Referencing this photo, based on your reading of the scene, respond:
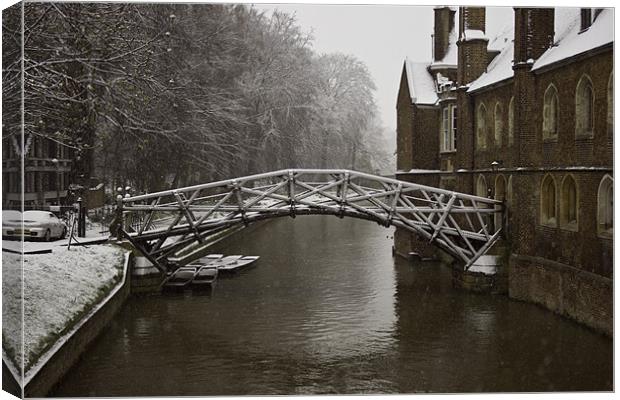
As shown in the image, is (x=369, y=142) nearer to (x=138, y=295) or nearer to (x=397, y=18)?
(x=397, y=18)

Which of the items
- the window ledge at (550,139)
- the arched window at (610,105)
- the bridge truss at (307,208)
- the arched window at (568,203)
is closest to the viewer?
the arched window at (610,105)

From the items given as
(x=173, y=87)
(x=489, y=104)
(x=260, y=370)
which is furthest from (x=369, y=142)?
(x=260, y=370)

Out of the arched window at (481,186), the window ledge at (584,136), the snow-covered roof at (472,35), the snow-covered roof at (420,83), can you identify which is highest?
the snow-covered roof at (472,35)

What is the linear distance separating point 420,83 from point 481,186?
8.49 feet

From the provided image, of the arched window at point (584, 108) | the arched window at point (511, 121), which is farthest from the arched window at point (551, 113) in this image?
the arched window at point (511, 121)

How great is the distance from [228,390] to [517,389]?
4076 mm

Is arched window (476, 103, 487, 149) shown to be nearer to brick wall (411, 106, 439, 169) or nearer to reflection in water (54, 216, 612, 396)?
brick wall (411, 106, 439, 169)

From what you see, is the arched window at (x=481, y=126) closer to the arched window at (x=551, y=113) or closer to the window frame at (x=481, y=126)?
the window frame at (x=481, y=126)

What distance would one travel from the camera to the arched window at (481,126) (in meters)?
17.2

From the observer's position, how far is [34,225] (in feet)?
37.8

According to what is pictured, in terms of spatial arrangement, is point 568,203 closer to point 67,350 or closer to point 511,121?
point 511,121

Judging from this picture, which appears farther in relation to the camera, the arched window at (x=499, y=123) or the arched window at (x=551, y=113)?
the arched window at (x=499, y=123)

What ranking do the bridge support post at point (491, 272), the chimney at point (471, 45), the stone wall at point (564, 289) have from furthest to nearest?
1. the bridge support post at point (491, 272)
2. the chimney at point (471, 45)
3. the stone wall at point (564, 289)

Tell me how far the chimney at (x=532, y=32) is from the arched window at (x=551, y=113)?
3.26 ft
